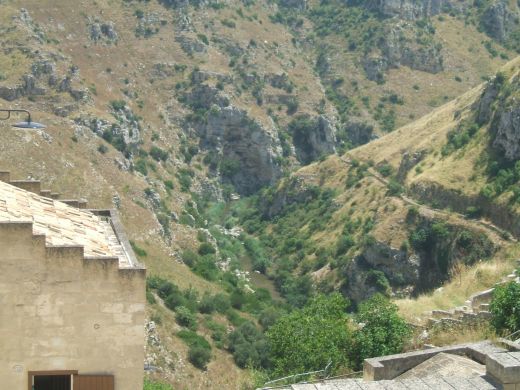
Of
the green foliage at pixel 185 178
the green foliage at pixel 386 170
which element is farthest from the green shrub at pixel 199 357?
the green foliage at pixel 185 178

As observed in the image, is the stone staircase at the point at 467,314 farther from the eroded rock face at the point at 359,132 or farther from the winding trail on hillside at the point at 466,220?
the eroded rock face at the point at 359,132

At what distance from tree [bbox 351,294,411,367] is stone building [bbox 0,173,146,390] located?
929 centimetres

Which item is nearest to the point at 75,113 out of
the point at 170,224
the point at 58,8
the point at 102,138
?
the point at 102,138

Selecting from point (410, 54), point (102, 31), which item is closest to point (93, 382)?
point (102, 31)

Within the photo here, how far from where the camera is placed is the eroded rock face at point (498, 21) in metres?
153

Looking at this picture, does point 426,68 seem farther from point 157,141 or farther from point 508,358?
point 508,358

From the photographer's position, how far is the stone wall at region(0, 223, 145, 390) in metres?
14.6

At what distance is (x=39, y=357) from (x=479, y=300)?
1452 centimetres

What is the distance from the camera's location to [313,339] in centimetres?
2389

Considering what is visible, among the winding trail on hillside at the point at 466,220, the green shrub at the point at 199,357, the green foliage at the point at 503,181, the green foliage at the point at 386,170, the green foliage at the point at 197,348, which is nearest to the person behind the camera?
the green shrub at the point at 199,357

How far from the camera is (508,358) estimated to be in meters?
15.3

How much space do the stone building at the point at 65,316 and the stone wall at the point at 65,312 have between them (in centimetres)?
2

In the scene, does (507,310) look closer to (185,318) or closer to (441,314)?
(441,314)

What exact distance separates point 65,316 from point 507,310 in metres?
A: 11.1
